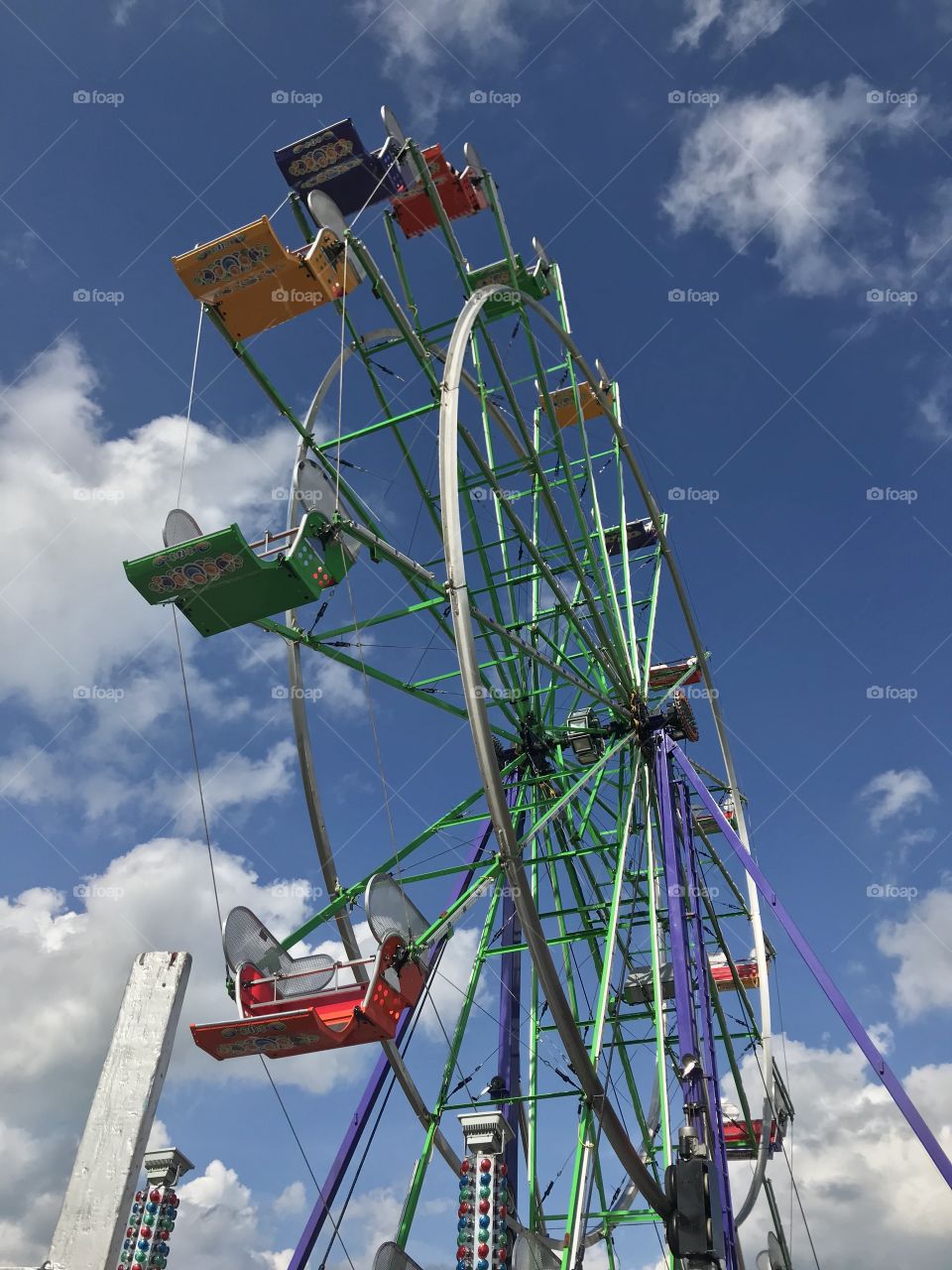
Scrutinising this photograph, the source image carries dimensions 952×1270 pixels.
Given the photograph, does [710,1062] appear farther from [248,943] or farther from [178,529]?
[178,529]

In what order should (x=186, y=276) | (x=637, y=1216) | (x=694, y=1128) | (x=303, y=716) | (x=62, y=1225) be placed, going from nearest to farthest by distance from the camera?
(x=62, y=1225)
(x=694, y=1128)
(x=186, y=276)
(x=637, y=1216)
(x=303, y=716)

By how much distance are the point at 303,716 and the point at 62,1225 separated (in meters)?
12.1

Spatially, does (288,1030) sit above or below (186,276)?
below

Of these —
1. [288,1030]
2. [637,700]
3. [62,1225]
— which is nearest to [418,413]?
[637,700]

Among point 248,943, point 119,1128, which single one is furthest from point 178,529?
point 119,1128

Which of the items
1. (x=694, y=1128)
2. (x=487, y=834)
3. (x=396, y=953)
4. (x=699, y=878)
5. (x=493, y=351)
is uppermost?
(x=493, y=351)

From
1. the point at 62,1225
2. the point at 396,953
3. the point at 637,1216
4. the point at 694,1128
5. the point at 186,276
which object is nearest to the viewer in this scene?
the point at 62,1225

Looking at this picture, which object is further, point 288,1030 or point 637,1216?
point 637,1216

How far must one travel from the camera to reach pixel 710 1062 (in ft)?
45.9

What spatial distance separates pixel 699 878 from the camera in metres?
16.1

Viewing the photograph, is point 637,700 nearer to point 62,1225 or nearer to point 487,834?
point 487,834

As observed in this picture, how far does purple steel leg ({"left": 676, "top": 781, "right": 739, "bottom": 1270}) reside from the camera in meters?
13.2

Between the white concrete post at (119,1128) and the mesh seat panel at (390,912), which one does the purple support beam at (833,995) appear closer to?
the mesh seat panel at (390,912)

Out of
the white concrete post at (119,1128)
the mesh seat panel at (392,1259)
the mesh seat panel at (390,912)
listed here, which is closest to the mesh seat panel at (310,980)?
the mesh seat panel at (390,912)
